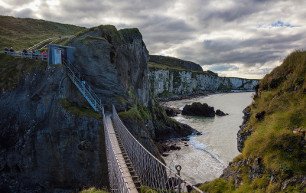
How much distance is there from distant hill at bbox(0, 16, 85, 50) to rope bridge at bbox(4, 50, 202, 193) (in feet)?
69.8

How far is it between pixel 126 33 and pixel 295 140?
128ft

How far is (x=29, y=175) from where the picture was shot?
27.3 m

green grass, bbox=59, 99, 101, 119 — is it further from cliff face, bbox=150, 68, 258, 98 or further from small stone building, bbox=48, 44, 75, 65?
cliff face, bbox=150, 68, 258, 98

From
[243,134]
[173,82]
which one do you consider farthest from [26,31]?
[173,82]

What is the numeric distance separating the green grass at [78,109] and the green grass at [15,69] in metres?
4.25

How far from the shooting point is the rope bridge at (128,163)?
39.9 ft

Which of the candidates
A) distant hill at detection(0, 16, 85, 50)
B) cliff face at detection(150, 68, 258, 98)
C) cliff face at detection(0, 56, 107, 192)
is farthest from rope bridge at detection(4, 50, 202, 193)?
cliff face at detection(150, 68, 258, 98)

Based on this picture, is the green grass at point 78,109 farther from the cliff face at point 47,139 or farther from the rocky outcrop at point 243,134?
the rocky outcrop at point 243,134

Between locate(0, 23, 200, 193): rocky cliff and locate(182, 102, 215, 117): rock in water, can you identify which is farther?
locate(182, 102, 215, 117): rock in water

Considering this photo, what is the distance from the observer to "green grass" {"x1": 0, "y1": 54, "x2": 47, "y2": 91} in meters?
30.4

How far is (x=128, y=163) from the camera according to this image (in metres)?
16.4

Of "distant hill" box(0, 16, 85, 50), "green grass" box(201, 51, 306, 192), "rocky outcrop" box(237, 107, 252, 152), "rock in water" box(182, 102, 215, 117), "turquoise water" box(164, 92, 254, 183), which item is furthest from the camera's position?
"rock in water" box(182, 102, 215, 117)

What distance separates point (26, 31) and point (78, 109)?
4557 centimetres

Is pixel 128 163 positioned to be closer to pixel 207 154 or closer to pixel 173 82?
pixel 207 154
